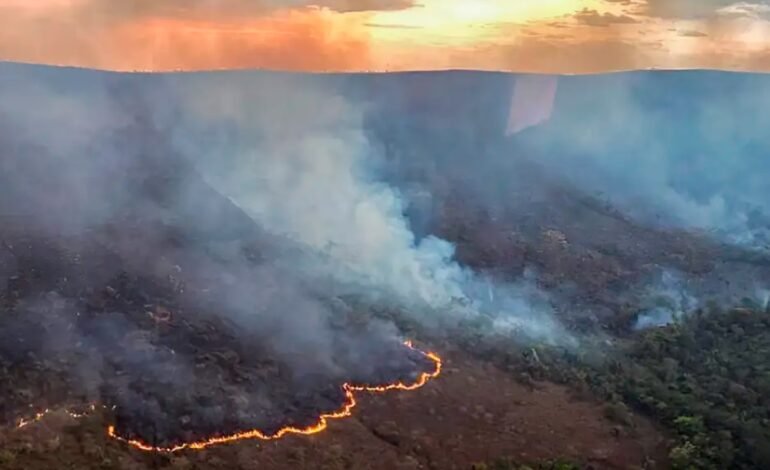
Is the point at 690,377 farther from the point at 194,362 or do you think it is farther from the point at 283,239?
the point at 194,362

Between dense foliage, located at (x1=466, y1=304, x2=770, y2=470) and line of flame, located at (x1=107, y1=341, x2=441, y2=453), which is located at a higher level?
line of flame, located at (x1=107, y1=341, x2=441, y2=453)

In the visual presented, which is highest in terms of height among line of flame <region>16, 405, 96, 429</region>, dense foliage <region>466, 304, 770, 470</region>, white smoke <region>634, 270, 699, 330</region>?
line of flame <region>16, 405, 96, 429</region>

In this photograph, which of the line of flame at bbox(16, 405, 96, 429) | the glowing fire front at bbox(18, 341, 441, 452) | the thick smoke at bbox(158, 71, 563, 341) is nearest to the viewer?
the line of flame at bbox(16, 405, 96, 429)

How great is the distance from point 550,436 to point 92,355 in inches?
271

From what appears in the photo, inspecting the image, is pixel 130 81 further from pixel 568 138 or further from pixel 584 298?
pixel 568 138

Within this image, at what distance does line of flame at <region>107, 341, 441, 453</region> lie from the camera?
12219mm

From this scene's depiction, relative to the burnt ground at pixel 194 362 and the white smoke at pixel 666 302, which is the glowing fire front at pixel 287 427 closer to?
the burnt ground at pixel 194 362

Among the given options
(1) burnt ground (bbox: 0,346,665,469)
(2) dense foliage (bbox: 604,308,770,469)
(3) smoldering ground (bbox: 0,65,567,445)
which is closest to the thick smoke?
(3) smoldering ground (bbox: 0,65,567,445)

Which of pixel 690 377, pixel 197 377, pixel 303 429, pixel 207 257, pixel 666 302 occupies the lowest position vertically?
pixel 666 302

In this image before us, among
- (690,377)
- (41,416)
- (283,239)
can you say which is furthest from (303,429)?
(690,377)

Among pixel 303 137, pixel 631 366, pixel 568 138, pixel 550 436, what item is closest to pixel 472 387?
pixel 550 436

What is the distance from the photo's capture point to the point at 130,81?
67.5 ft

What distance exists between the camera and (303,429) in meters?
13.1

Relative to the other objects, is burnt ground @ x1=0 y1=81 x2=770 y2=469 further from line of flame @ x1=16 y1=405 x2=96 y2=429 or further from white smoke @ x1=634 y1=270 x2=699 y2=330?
white smoke @ x1=634 y1=270 x2=699 y2=330
